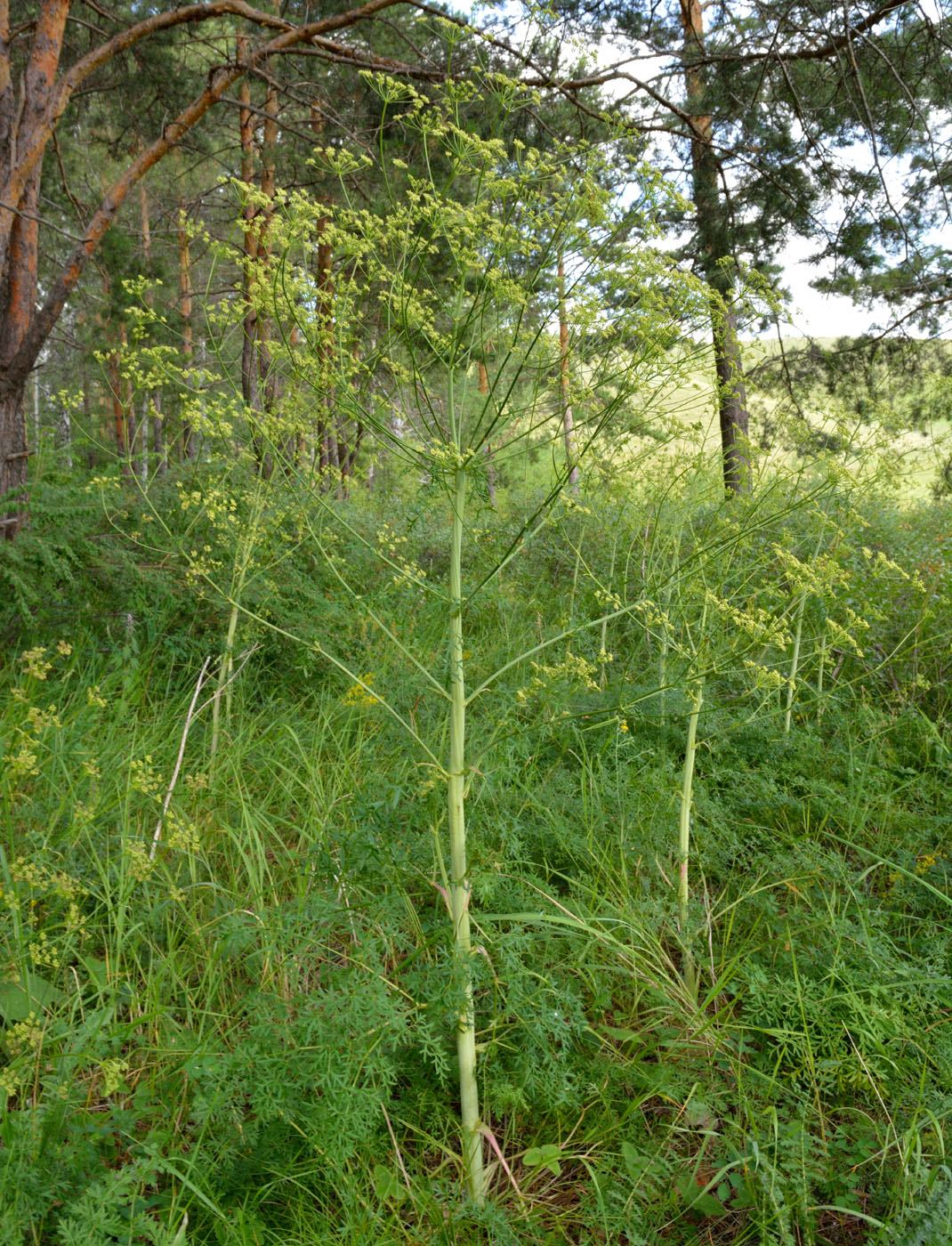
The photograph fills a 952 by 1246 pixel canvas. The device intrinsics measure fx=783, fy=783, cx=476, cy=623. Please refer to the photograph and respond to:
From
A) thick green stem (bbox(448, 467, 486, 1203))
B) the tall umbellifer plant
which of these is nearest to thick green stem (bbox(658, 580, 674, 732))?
the tall umbellifer plant

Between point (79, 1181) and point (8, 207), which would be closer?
point (79, 1181)

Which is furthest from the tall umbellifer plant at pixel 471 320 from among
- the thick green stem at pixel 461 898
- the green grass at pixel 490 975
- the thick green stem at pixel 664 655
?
the thick green stem at pixel 664 655

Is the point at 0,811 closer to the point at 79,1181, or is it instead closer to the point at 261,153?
the point at 79,1181

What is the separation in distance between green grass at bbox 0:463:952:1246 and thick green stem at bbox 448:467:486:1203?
2.1 inches

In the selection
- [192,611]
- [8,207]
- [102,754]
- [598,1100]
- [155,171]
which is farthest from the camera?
[155,171]

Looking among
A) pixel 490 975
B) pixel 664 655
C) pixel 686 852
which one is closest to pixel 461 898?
pixel 490 975

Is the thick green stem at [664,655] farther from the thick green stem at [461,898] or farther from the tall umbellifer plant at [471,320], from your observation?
the thick green stem at [461,898]

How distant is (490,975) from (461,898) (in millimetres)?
202

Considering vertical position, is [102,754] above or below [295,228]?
below

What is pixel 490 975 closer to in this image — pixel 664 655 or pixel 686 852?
pixel 686 852

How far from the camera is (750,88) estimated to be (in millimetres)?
5328

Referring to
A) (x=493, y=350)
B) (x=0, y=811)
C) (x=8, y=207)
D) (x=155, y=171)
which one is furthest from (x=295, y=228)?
(x=155, y=171)

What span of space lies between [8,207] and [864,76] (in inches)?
210

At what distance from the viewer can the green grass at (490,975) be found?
1860 millimetres
